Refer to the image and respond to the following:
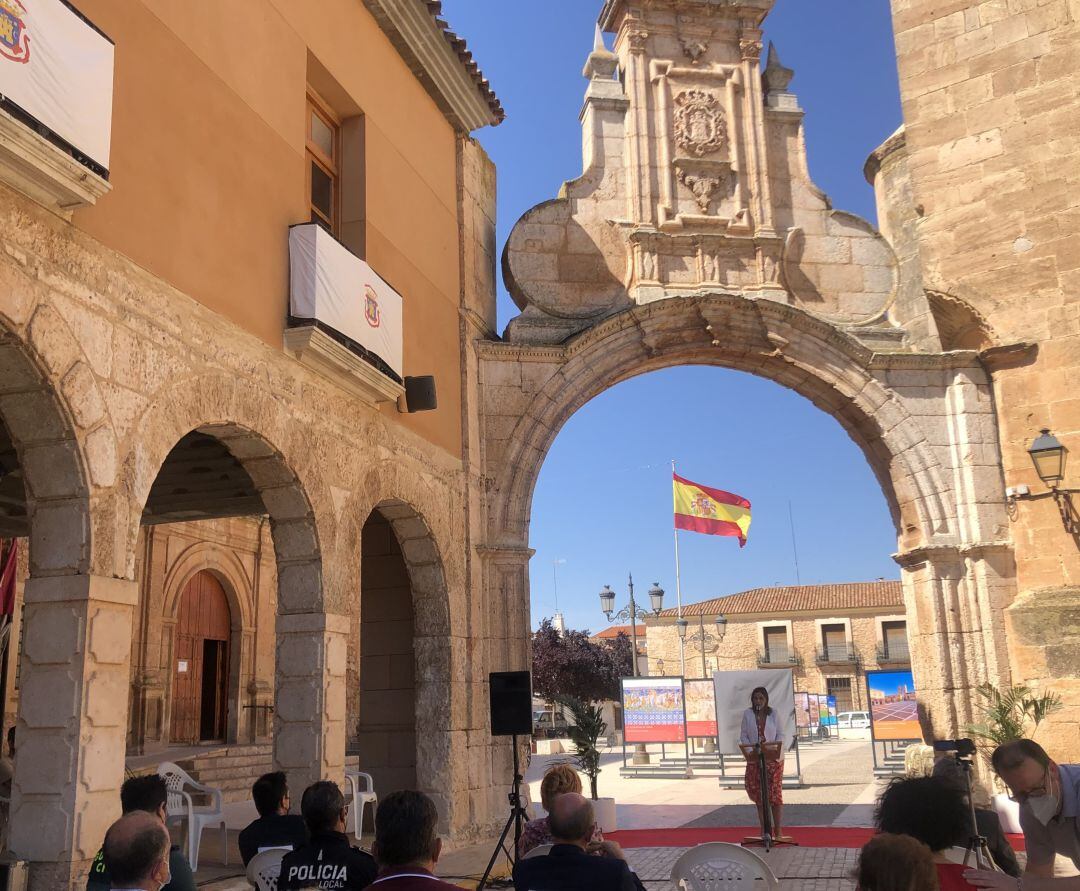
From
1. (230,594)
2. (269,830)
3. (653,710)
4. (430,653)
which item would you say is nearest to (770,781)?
(430,653)

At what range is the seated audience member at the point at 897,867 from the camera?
2033 millimetres

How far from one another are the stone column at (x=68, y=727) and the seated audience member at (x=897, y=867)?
321 cm

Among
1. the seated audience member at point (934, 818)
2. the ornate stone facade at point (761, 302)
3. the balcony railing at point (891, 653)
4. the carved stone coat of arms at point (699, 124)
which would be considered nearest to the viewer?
Answer: the seated audience member at point (934, 818)

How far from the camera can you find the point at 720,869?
4.01 m

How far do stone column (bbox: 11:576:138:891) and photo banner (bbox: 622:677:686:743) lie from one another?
36.8ft

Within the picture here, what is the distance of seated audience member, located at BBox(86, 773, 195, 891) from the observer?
2926 millimetres

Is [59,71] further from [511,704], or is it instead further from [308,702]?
[511,704]

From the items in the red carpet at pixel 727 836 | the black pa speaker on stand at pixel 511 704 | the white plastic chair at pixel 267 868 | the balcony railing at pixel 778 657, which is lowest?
the red carpet at pixel 727 836

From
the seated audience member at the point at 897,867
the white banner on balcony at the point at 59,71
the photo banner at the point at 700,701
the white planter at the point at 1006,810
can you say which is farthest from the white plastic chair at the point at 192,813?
the photo banner at the point at 700,701

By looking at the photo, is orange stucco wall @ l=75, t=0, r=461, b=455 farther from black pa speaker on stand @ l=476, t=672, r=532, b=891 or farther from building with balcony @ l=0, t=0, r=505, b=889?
black pa speaker on stand @ l=476, t=672, r=532, b=891

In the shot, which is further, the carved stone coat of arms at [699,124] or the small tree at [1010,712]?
the carved stone coat of arms at [699,124]

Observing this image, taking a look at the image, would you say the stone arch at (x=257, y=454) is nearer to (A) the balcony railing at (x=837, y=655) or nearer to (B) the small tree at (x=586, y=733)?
(B) the small tree at (x=586, y=733)

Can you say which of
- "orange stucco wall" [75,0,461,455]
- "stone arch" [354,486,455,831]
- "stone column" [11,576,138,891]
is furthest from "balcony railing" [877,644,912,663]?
"stone column" [11,576,138,891]

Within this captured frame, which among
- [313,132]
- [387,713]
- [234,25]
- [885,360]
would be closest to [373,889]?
[234,25]
